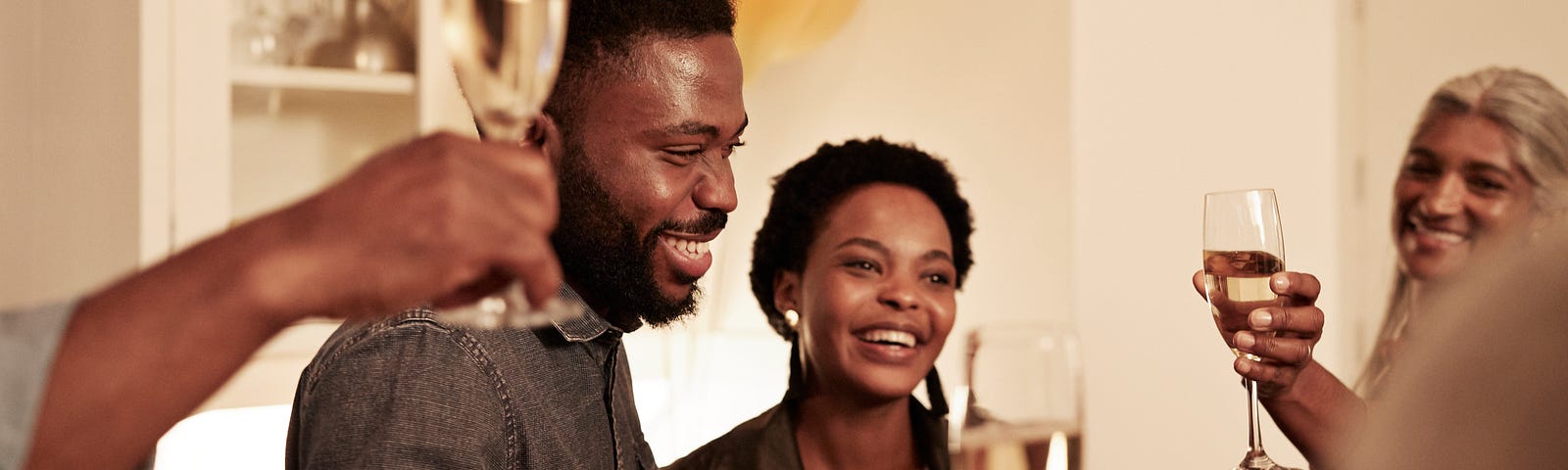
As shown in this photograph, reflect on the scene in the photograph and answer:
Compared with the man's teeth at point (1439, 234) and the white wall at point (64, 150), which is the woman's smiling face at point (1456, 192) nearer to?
the man's teeth at point (1439, 234)

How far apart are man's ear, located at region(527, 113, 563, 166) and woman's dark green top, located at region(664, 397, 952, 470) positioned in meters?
0.61

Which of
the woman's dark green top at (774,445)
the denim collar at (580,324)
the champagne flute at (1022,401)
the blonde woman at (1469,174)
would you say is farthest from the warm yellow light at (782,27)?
the champagne flute at (1022,401)

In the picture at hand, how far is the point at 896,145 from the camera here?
1.89 meters

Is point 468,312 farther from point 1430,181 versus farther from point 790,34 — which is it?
point 790,34

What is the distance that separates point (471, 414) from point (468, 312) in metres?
0.45

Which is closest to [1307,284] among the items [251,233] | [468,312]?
[468,312]

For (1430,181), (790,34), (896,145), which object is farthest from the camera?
(790,34)

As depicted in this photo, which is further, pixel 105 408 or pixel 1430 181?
pixel 1430 181

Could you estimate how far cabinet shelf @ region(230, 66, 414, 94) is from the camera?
2279mm

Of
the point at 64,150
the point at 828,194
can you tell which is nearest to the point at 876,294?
the point at 828,194

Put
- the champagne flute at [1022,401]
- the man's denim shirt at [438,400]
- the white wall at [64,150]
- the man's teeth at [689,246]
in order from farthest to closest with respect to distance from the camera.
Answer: the white wall at [64,150]
the man's teeth at [689,246]
the man's denim shirt at [438,400]
the champagne flute at [1022,401]

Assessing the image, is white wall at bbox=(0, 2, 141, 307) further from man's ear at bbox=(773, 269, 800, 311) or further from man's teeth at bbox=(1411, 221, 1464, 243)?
man's teeth at bbox=(1411, 221, 1464, 243)

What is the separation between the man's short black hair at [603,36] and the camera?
129cm

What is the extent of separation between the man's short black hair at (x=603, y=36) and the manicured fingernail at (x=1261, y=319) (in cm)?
62
